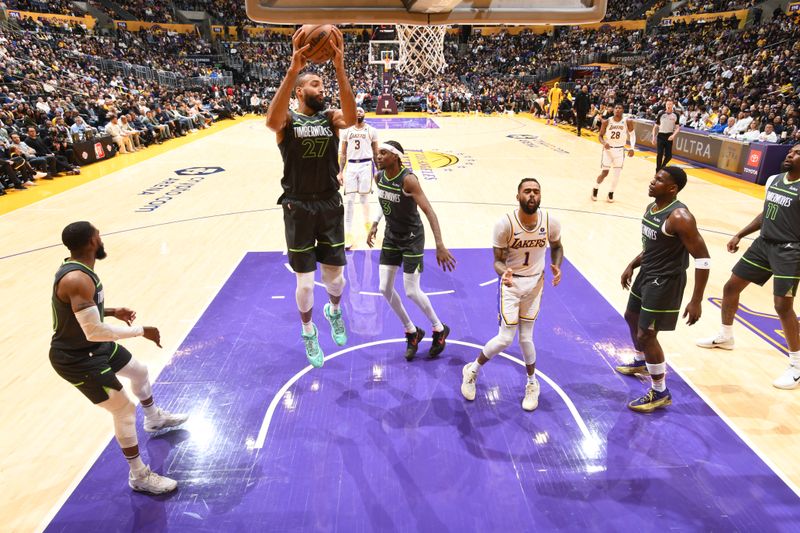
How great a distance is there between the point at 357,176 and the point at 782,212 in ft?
17.1

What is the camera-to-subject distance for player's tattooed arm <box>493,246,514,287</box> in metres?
3.91

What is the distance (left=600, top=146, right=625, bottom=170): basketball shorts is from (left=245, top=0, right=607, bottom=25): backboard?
23.8 ft

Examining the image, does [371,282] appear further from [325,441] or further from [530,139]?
[530,139]

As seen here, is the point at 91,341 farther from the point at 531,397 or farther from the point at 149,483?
the point at 531,397

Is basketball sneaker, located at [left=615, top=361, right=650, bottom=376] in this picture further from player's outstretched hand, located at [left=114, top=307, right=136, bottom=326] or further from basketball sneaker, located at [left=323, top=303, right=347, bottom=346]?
player's outstretched hand, located at [left=114, top=307, right=136, bottom=326]

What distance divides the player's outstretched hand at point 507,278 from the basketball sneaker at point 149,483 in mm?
2726

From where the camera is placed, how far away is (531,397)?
4.29 meters

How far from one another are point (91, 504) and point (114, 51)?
99.2ft

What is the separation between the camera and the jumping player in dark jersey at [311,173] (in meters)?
3.34

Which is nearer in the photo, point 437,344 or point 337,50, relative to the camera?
point 337,50

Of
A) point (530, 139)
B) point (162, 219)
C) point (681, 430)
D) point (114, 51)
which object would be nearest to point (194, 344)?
point (681, 430)

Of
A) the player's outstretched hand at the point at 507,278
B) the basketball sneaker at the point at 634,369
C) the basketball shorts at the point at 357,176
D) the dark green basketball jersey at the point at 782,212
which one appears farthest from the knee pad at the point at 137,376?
the dark green basketball jersey at the point at 782,212

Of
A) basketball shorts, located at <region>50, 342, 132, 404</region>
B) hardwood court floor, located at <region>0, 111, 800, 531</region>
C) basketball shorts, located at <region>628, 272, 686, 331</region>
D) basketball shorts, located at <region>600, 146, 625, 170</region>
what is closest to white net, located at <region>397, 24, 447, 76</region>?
hardwood court floor, located at <region>0, 111, 800, 531</region>

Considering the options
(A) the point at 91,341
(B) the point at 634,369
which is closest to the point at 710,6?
(B) the point at 634,369
